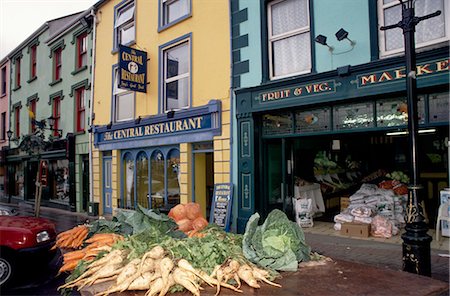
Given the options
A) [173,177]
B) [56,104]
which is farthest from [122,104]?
[56,104]

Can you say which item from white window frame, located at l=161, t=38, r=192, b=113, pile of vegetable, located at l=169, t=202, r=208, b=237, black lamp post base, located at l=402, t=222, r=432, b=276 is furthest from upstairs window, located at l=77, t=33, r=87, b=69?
black lamp post base, located at l=402, t=222, r=432, b=276

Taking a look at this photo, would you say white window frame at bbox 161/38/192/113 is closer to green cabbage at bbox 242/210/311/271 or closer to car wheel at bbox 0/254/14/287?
car wheel at bbox 0/254/14/287

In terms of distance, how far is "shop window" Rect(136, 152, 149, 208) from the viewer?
41.8 feet

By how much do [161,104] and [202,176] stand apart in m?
2.89

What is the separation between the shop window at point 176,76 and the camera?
11.4 meters

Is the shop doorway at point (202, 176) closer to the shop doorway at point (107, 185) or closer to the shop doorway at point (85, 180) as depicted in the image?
the shop doorway at point (107, 185)

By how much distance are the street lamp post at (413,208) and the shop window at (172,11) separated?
8223 mm

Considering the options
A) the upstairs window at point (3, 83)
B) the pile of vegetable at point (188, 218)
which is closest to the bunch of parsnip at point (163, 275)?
the pile of vegetable at point (188, 218)

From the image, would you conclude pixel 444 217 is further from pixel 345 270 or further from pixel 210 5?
A: pixel 210 5

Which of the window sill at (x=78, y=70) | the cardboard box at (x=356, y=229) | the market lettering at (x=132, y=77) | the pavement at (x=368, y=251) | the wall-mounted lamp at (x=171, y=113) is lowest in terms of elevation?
the pavement at (x=368, y=251)

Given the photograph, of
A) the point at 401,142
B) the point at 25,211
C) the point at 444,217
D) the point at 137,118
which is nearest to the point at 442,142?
the point at 401,142

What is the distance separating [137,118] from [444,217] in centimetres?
964

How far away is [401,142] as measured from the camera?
1042 cm

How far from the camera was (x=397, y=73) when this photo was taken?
685 cm
